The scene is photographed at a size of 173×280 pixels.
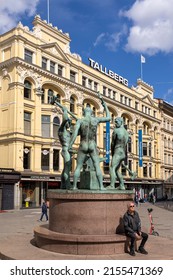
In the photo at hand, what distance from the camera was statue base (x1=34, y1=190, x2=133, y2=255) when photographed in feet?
30.1

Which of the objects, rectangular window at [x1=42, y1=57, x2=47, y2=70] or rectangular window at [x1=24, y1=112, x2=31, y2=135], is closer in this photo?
rectangular window at [x1=24, y1=112, x2=31, y2=135]

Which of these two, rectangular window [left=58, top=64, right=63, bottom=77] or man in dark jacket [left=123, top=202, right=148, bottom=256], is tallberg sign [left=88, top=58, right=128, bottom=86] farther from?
man in dark jacket [left=123, top=202, right=148, bottom=256]

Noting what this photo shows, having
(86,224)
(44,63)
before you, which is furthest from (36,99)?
(86,224)

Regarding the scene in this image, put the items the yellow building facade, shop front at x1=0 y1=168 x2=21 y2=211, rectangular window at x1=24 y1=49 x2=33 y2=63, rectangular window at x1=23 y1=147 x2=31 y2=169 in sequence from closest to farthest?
1. shop front at x1=0 y1=168 x2=21 y2=211
2. the yellow building facade
3. rectangular window at x1=23 y1=147 x2=31 y2=169
4. rectangular window at x1=24 y1=49 x2=33 y2=63

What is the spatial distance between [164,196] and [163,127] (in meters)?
13.6

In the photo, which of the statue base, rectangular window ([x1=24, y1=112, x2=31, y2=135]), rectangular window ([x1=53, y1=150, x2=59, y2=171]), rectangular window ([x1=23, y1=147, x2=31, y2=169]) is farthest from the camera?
rectangular window ([x1=53, y1=150, x2=59, y2=171])

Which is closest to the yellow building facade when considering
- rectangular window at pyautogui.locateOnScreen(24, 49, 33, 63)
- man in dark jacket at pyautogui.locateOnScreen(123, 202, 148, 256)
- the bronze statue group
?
rectangular window at pyautogui.locateOnScreen(24, 49, 33, 63)

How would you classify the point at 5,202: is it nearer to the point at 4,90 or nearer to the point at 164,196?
the point at 4,90

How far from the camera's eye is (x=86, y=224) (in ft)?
32.2

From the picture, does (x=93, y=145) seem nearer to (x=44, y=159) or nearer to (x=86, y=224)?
(x=86, y=224)

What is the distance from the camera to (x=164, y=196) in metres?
65.4

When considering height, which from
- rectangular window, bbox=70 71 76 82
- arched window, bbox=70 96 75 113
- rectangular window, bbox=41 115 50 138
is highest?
rectangular window, bbox=70 71 76 82

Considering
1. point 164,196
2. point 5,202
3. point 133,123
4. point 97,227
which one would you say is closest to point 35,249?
point 97,227

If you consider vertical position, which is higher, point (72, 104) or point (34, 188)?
point (72, 104)
